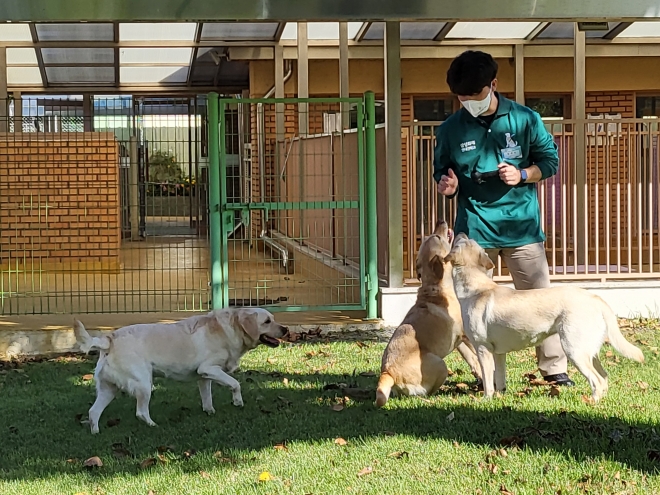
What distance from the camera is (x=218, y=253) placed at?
10.1 m

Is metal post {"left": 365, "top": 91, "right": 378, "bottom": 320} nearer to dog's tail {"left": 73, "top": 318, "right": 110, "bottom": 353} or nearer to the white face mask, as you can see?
the white face mask

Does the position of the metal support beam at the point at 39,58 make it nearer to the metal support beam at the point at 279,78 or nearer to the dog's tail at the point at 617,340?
the metal support beam at the point at 279,78

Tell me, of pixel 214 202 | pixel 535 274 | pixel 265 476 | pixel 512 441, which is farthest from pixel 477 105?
pixel 214 202

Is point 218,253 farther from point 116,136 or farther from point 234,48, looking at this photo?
point 234,48

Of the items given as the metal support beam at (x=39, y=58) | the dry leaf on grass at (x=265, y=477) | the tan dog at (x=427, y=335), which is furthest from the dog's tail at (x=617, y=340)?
the metal support beam at (x=39, y=58)

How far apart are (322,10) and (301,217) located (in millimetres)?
3598

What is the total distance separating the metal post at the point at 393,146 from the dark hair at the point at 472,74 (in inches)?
139

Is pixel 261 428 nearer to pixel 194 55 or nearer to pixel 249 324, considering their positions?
pixel 249 324

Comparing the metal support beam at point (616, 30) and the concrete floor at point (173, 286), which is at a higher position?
the metal support beam at point (616, 30)

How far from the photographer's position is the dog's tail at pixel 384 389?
6129 millimetres

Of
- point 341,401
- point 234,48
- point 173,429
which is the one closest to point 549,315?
point 341,401

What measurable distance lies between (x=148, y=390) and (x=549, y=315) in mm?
2556

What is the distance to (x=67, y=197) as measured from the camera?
1506 centimetres

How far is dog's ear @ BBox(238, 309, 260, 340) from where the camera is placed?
255 inches
